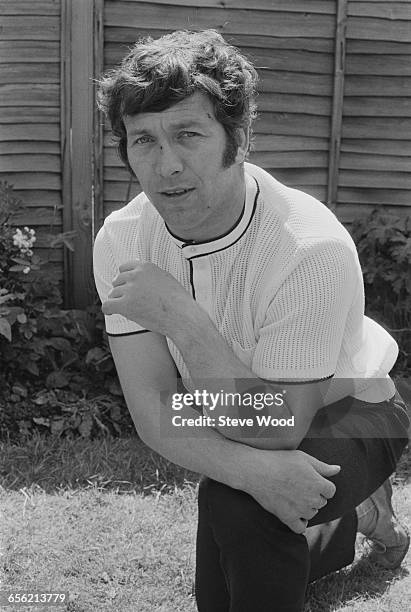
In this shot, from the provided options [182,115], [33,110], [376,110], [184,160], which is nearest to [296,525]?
[184,160]

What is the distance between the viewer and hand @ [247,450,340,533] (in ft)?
6.72

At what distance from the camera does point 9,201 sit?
4.04 m

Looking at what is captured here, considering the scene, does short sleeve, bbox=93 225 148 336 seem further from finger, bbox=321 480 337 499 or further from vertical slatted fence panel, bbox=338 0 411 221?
vertical slatted fence panel, bbox=338 0 411 221

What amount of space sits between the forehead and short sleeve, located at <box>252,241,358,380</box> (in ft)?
1.38

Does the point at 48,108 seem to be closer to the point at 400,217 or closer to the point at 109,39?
the point at 109,39

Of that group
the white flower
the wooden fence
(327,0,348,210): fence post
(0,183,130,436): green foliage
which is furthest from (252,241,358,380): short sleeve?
(327,0,348,210): fence post

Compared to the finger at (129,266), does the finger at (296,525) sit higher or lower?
lower

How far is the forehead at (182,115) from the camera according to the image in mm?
2010

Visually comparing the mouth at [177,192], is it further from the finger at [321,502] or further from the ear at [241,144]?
the finger at [321,502]

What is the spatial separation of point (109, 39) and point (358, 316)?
2.47 meters

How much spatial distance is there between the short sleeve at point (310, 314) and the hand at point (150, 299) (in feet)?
0.78

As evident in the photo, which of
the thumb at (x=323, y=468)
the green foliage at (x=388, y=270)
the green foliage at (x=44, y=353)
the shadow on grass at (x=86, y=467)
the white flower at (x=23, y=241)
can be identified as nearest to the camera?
the thumb at (x=323, y=468)

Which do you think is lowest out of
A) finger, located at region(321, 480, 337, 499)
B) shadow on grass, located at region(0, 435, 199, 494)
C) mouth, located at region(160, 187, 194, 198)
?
shadow on grass, located at region(0, 435, 199, 494)

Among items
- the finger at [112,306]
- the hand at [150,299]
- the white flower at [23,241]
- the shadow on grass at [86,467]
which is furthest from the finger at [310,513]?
the white flower at [23,241]
